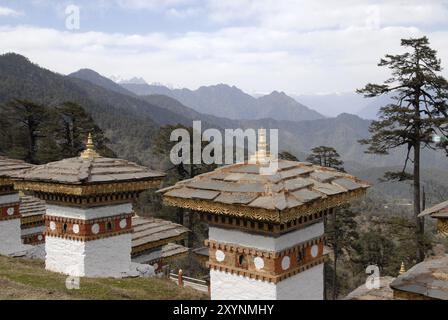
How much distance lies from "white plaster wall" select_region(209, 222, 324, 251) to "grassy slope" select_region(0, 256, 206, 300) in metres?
3.32

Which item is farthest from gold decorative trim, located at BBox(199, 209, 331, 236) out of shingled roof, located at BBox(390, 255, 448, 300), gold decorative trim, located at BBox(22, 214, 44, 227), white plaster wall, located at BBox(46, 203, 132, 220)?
gold decorative trim, located at BBox(22, 214, 44, 227)

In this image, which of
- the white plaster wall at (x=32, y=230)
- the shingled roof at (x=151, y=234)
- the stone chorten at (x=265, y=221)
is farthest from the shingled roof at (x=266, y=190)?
the white plaster wall at (x=32, y=230)

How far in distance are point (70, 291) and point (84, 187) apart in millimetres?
2486

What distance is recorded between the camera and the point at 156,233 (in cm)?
1506

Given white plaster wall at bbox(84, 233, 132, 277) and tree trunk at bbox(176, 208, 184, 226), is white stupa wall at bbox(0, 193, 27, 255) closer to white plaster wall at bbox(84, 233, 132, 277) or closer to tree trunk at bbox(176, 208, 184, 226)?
white plaster wall at bbox(84, 233, 132, 277)

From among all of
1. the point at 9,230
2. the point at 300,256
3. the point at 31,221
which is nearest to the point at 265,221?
the point at 300,256

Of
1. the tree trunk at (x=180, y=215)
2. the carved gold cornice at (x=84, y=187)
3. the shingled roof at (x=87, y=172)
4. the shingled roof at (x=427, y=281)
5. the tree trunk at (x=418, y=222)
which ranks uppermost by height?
the shingled roof at (x=87, y=172)

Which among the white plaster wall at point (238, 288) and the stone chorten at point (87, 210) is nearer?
the white plaster wall at point (238, 288)

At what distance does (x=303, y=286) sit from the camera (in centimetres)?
881

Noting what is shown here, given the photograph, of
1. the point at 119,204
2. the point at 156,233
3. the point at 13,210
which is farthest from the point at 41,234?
the point at 119,204

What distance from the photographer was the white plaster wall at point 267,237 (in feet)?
26.8

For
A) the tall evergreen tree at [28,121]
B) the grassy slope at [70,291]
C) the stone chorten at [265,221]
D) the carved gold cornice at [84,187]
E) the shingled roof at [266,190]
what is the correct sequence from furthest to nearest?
the tall evergreen tree at [28,121], the carved gold cornice at [84,187], the grassy slope at [70,291], the stone chorten at [265,221], the shingled roof at [266,190]

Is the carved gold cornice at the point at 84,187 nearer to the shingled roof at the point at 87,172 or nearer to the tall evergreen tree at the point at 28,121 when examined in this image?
the shingled roof at the point at 87,172
